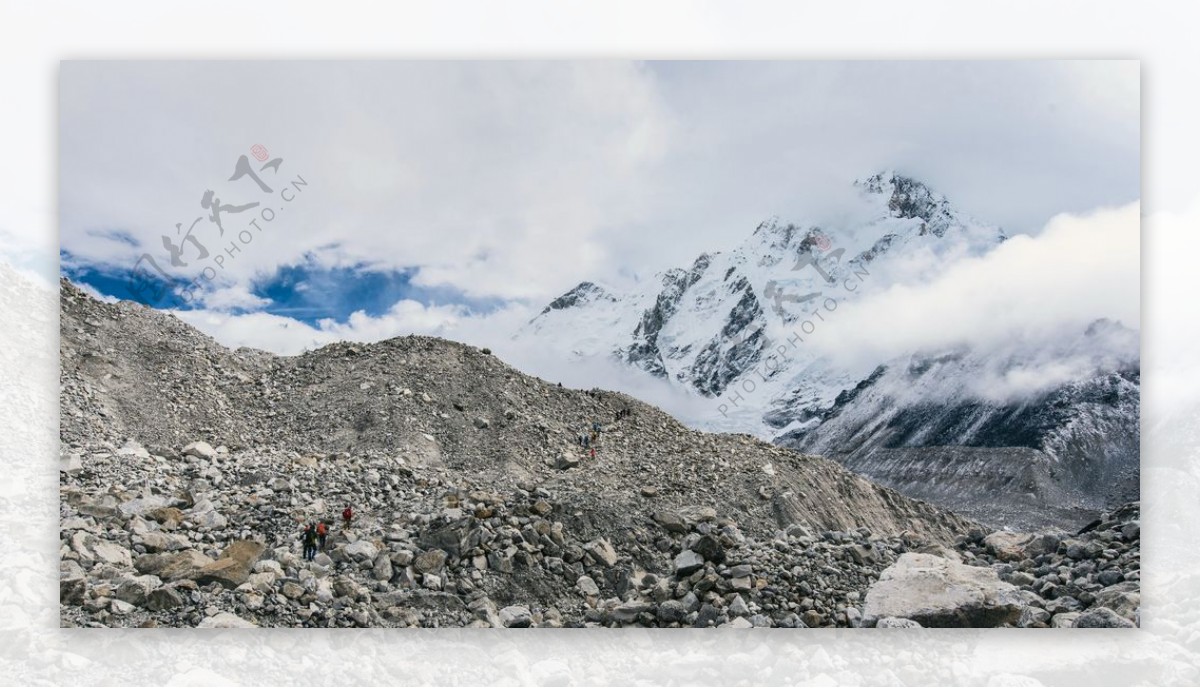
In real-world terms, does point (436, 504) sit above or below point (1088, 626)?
above

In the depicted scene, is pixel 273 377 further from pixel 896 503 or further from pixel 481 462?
pixel 896 503

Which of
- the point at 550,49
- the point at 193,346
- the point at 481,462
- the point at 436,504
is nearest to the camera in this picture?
the point at 550,49

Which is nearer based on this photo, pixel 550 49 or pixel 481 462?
pixel 550 49

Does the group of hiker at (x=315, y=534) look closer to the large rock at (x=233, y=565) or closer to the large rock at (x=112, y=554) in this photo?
the large rock at (x=233, y=565)

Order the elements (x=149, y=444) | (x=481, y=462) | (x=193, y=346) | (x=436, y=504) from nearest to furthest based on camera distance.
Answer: (x=436, y=504), (x=149, y=444), (x=481, y=462), (x=193, y=346)

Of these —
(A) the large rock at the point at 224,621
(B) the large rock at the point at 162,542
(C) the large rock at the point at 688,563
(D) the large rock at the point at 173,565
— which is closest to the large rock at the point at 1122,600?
(C) the large rock at the point at 688,563

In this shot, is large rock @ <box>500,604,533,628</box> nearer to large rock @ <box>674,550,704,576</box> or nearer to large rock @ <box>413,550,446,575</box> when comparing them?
large rock @ <box>413,550,446,575</box>

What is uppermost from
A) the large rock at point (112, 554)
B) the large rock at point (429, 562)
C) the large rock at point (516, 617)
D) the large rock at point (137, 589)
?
the large rock at point (112, 554)

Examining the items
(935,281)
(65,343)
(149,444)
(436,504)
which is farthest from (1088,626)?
(65,343)
